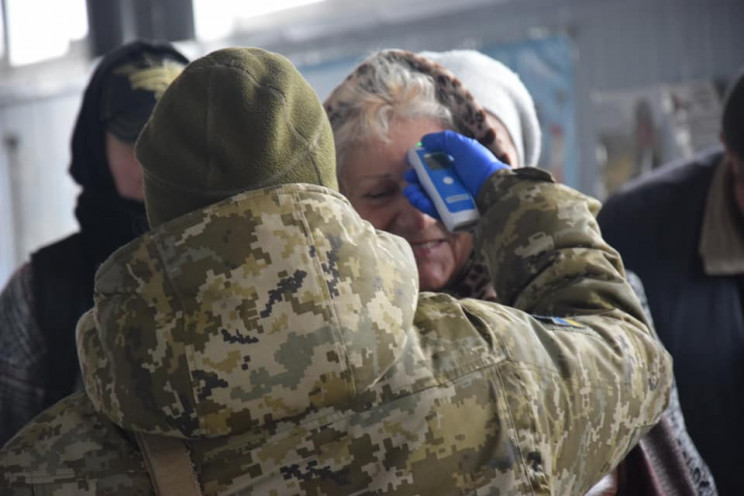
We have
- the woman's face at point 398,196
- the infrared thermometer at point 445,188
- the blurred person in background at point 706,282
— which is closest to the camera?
the infrared thermometer at point 445,188

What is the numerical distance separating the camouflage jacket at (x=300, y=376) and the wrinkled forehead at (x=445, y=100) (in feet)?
1.68

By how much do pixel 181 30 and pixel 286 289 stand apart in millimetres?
3846

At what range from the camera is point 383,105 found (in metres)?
1.19

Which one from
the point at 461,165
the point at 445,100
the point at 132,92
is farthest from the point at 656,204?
the point at 132,92

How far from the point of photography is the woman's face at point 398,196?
1.18 meters

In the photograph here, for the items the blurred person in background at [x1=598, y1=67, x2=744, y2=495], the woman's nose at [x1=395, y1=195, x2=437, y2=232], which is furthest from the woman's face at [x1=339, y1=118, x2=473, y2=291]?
the blurred person in background at [x1=598, y1=67, x2=744, y2=495]

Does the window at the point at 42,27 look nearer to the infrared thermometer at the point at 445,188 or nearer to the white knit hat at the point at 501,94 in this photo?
the white knit hat at the point at 501,94

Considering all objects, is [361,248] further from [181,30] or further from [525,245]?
[181,30]

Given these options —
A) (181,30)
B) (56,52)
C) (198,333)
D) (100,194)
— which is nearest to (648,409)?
(198,333)

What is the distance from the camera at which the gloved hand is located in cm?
102

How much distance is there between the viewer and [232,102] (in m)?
0.64

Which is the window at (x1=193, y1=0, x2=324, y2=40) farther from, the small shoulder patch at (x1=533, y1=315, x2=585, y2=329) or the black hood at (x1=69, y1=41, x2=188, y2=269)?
the small shoulder patch at (x1=533, y1=315, x2=585, y2=329)

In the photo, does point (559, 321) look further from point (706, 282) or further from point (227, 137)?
point (706, 282)

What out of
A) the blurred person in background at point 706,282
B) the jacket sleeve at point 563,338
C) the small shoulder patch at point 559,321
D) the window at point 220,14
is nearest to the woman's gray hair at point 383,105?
the jacket sleeve at point 563,338
